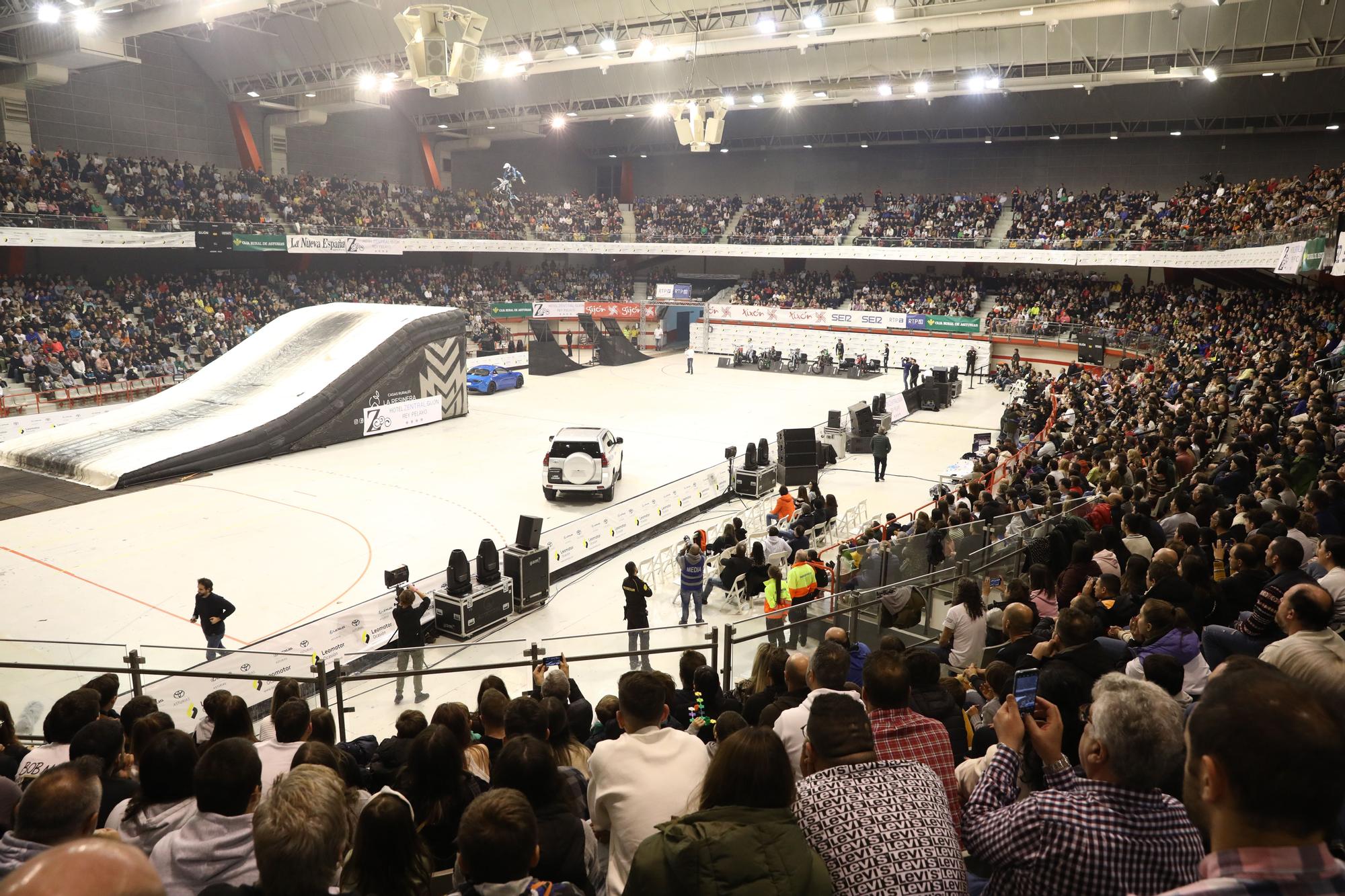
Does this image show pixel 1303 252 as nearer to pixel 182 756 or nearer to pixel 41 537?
pixel 182 756

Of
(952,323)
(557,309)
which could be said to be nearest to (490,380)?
(557,309)

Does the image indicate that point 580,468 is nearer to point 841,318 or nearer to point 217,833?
point 217,833

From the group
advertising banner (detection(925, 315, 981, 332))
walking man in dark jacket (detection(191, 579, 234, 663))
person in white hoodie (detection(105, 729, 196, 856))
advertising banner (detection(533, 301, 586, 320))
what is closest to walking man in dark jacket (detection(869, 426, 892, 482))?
walking man in dark jacket (detection(191, 579, 234, 663))

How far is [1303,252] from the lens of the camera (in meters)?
20.0

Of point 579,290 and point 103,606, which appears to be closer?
point 103,606

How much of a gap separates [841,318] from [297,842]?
42.0m

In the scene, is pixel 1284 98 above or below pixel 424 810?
above

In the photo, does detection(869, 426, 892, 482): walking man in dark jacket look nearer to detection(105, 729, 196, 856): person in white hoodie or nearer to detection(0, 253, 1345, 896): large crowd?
detection(0, 253, 1345, 896): large crowd

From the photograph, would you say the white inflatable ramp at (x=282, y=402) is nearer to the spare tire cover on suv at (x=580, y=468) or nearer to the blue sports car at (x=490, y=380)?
the blue sports car at (x=490, y=380)

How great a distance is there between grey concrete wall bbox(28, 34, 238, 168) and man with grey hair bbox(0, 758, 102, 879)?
37276 mm

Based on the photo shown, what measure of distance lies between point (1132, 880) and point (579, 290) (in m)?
49.1

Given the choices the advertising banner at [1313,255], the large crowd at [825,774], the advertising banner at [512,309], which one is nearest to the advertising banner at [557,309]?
the advertising banner at [512,309]

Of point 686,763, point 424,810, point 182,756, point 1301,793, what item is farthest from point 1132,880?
point 182,756

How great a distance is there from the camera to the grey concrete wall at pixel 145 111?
3184cm
